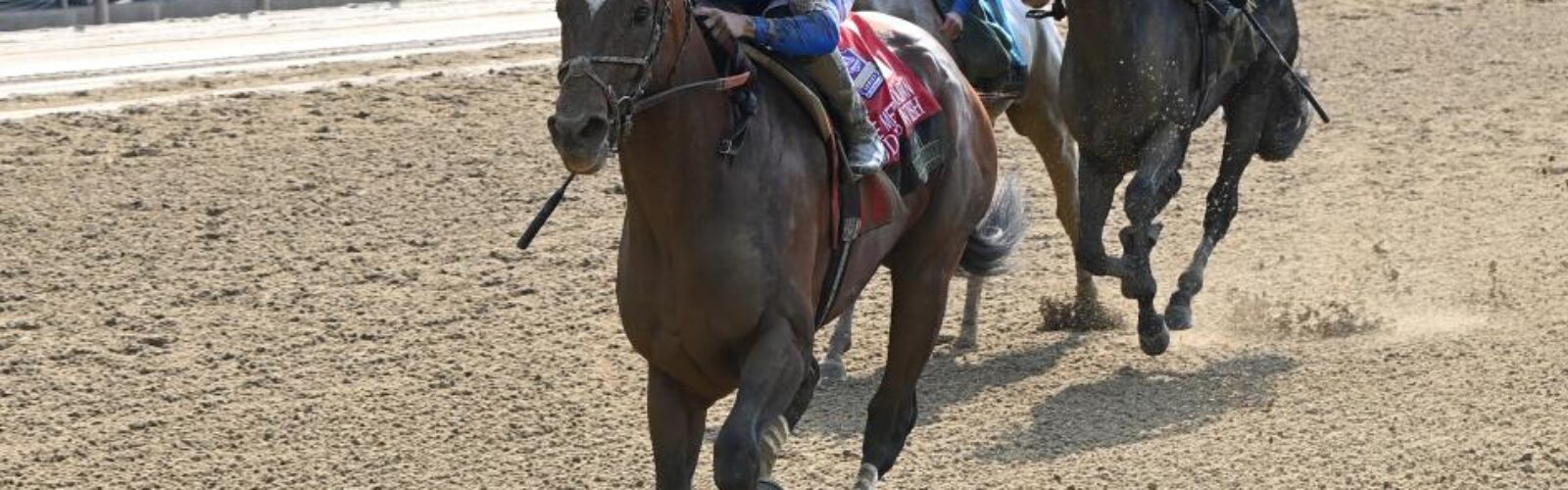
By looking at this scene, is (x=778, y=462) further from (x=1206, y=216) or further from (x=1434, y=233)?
(x=1434, y=233)

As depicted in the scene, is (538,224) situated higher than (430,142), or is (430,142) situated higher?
(538,224)

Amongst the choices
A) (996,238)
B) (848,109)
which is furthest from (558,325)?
(848,109)

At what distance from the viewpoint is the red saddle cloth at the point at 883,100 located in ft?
19.9

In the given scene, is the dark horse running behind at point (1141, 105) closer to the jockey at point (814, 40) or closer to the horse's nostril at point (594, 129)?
the jockey at point (814, 40)

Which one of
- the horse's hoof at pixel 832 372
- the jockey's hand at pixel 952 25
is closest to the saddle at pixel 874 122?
the jockey's hand at pixel 952 25

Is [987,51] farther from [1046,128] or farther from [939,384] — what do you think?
[939,384]

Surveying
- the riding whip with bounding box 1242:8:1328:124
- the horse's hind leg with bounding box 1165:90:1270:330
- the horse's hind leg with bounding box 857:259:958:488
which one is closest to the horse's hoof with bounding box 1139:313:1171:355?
the horse's hind leg with bounding box 1165:90:1270:330

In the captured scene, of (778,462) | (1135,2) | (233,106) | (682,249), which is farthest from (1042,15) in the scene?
(233,106)

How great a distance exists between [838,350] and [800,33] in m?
2.92

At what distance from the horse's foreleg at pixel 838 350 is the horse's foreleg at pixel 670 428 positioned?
8.61 ft

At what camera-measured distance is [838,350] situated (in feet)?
28.1

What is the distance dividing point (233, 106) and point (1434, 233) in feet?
20.6

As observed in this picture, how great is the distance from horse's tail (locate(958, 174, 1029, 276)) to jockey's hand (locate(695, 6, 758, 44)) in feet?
6.19

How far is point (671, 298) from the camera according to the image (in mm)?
5562
